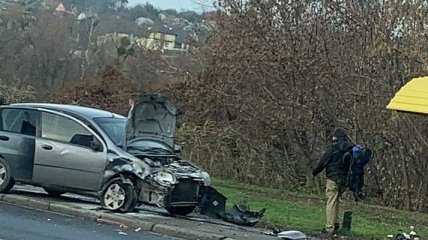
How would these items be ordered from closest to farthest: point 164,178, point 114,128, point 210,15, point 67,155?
point 164,178 → point 67,155 → point 114,128 → point 210,15

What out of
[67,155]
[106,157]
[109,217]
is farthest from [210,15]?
[109,217]

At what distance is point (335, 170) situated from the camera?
48.5ft

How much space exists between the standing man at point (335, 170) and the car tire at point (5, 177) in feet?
17.8

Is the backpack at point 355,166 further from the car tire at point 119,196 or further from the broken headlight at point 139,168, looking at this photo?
the car tire at point 119,196

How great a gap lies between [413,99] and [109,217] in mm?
5133

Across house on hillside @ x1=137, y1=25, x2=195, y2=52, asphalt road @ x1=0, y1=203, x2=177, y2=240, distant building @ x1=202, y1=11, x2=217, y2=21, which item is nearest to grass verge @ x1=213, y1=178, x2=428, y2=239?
asphalt road @ x1=0, y1=203, x2=177, y2=240

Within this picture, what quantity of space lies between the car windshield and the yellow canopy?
4.86 meters

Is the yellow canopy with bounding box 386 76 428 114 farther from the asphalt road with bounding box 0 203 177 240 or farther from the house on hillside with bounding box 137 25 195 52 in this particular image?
the house on hillside with bounding box 137 25 195 52

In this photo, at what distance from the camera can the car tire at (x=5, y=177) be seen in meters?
16.5

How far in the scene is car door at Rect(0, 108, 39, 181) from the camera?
16.3 m

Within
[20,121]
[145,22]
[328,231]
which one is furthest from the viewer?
[145,22]

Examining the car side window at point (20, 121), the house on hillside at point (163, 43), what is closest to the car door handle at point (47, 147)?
the car side window at point (20, 121)

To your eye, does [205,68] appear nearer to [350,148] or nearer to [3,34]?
[350,148]

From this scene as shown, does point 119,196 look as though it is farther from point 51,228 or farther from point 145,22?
point 145,22
